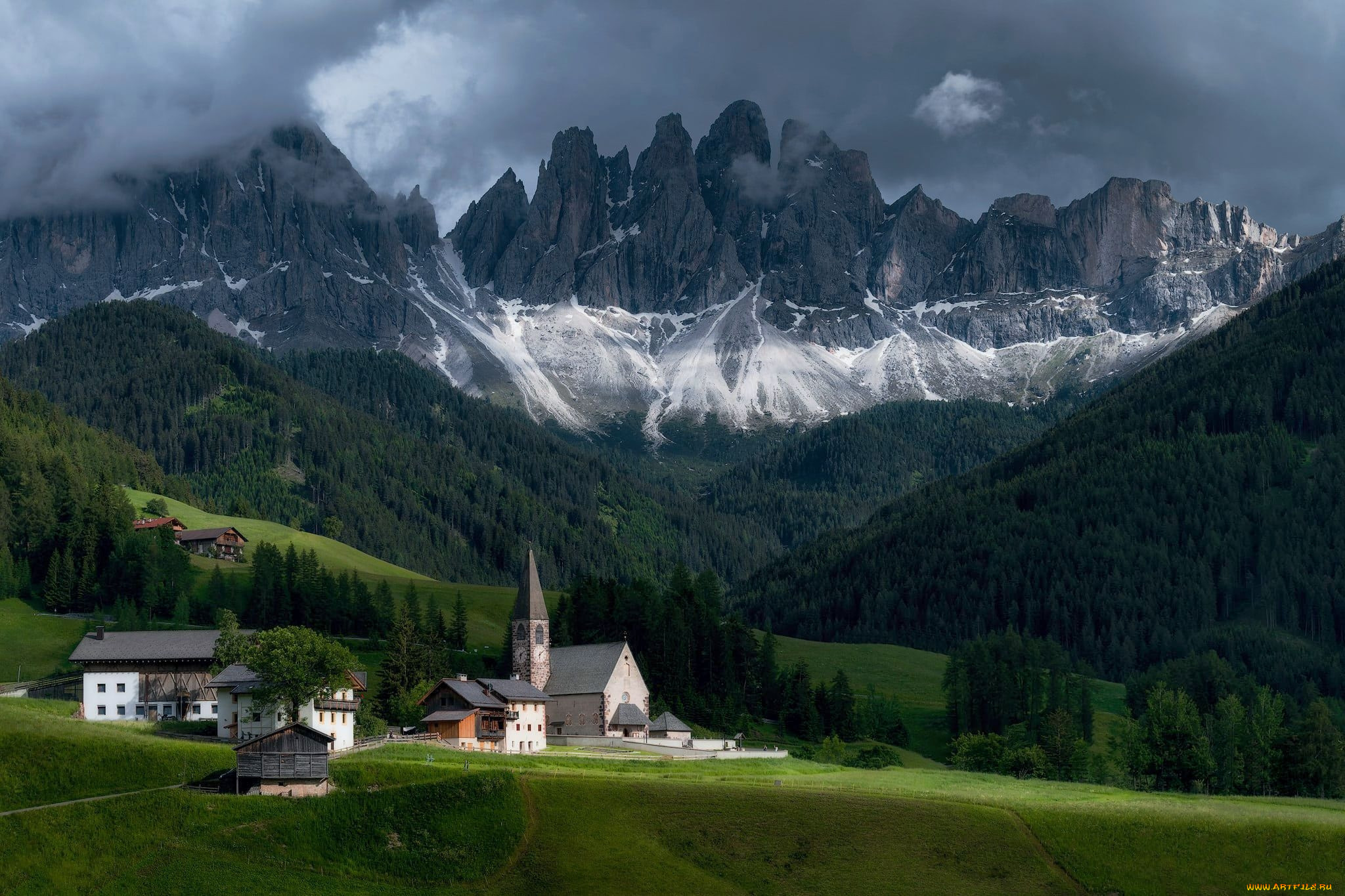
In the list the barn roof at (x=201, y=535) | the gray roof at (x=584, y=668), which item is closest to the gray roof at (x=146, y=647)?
the gray roof at (x=584, y=668)

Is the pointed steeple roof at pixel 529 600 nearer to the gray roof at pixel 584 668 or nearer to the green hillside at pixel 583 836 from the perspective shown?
the gray roof at pixel 584 668

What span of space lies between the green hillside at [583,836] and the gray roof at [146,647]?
95.1ft

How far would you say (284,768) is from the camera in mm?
82938

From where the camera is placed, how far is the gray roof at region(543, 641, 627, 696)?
126438mm

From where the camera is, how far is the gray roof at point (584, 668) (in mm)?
126438

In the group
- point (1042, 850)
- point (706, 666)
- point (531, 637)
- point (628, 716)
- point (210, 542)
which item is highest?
point (210, 542)

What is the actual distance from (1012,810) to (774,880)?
18.4 metres

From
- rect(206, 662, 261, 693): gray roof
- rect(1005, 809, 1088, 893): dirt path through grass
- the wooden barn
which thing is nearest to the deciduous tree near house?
rect(206, 662, 261, 693): gray roof

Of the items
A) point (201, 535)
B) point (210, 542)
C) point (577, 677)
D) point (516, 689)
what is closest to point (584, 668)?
point (577, 677)

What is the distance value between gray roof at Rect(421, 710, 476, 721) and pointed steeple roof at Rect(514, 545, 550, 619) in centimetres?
1725

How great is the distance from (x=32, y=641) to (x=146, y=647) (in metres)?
29.5

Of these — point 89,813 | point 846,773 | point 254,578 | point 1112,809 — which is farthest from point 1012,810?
point 254,578

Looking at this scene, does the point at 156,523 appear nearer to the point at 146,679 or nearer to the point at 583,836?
the point at 146,679

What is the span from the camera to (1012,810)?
84.6 metres
